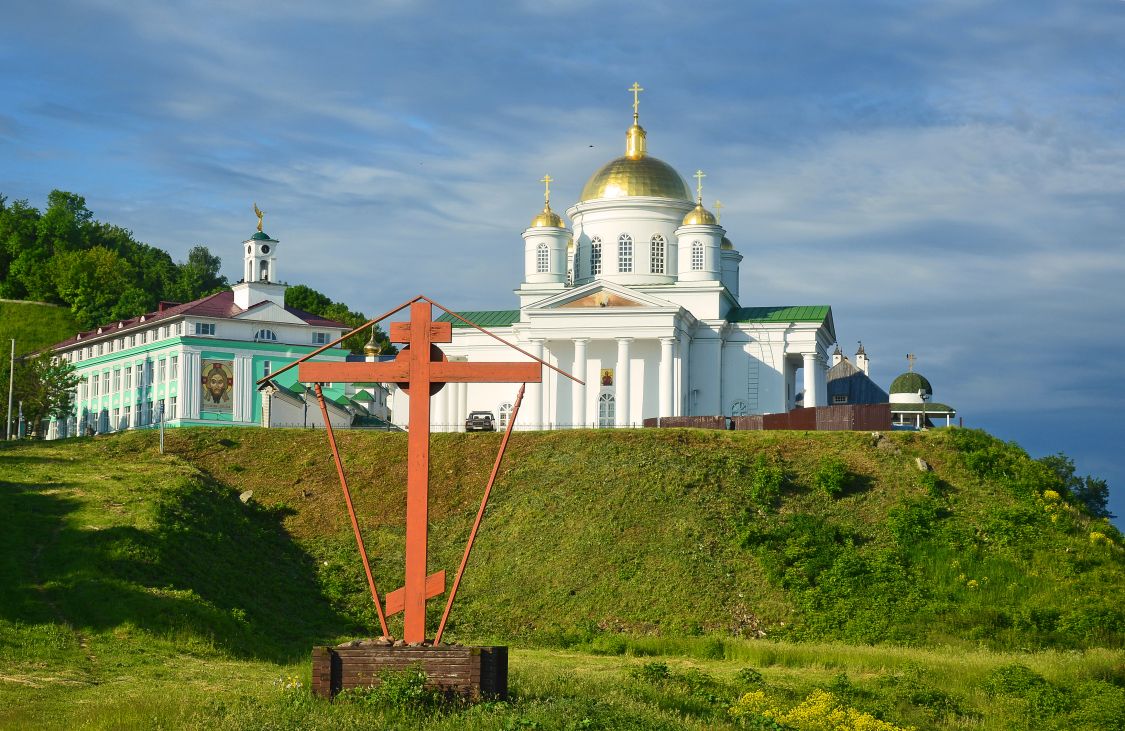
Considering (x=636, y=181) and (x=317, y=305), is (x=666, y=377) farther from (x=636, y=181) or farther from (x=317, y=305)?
(x=317, y=305)

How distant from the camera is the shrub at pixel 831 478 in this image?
45.9 metres

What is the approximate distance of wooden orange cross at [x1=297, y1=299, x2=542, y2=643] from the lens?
19.4 metres

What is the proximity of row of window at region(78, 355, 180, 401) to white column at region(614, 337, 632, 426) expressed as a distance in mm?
19851

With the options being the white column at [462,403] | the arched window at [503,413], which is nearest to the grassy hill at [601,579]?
the arched window at [503,413]

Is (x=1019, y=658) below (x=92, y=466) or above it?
below

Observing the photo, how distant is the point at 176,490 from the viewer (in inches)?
1706

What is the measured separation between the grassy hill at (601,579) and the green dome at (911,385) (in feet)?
47.6

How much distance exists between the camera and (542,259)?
69688mm

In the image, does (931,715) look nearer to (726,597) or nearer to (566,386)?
(726,597)

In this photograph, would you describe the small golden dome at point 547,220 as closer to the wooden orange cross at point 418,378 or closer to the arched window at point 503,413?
the arched window at point 503,413

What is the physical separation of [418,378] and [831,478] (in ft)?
93.1

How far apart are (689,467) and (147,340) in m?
32.3

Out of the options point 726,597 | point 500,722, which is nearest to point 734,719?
point 500,722

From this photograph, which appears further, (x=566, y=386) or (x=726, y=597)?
(x=566, y=386)
